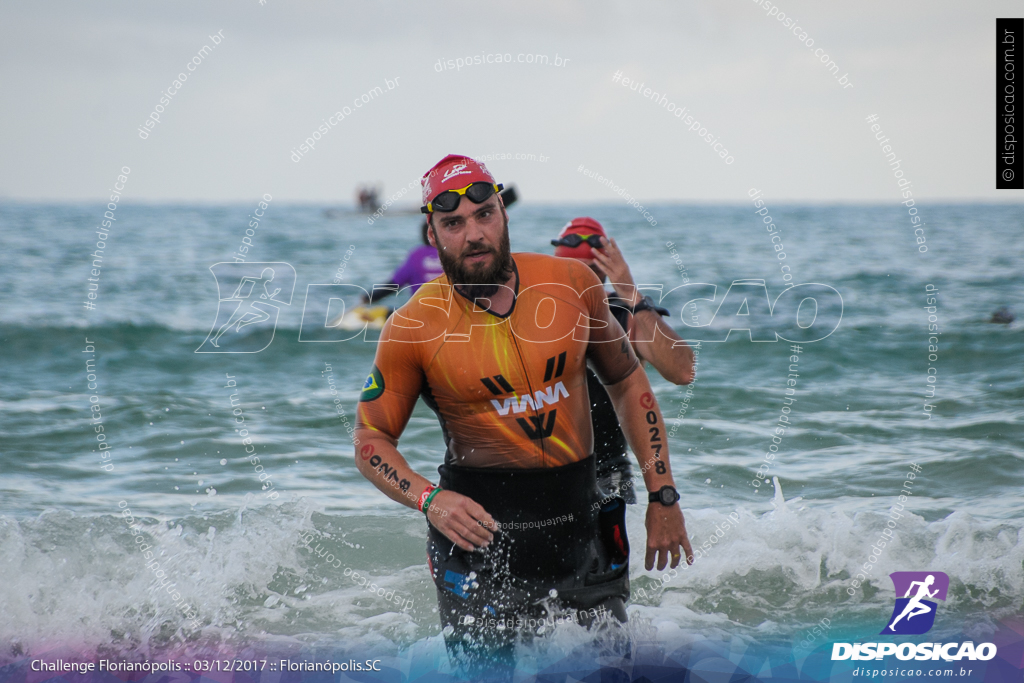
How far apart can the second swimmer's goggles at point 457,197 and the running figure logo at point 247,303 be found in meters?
9.53

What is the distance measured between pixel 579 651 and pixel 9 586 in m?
3.36

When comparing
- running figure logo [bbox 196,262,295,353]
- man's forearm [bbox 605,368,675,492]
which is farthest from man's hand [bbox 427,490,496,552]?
running figure logo [bbox 196,262,295,353]

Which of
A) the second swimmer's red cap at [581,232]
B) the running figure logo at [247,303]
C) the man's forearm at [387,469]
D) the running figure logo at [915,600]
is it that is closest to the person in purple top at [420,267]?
the second swimmer's red cap at [581,232]

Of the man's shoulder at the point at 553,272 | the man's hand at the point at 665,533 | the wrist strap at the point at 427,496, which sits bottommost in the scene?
the man's hand at the point at 665,533

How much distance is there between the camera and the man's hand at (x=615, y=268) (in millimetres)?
3975

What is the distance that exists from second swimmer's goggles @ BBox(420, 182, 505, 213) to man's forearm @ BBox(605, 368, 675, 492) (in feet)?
3.03

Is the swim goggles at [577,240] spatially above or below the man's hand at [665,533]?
above

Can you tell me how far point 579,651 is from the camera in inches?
127

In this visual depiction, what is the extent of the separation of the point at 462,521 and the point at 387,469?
34 cm

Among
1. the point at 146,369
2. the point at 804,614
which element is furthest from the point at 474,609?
the point at 146,369

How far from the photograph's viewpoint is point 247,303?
1599cm

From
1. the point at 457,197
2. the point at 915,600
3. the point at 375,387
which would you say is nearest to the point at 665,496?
the point at 375,387

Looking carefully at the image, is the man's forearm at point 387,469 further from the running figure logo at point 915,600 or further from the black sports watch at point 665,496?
the running figure logo at point 915,600

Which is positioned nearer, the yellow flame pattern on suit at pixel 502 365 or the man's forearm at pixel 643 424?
the yellow flame pattern on suit at pixel 502 365
